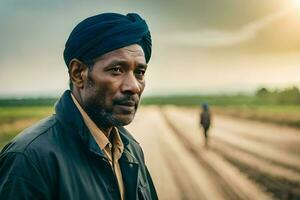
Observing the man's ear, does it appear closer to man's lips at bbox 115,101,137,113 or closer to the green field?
man's lips at bbox 115,101,137,113

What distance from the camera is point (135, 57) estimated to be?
1137mm

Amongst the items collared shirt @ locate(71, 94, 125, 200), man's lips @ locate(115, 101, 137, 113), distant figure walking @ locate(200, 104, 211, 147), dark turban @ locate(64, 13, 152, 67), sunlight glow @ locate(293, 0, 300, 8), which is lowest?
distant figure walking @ locate(200, 104, 211, 147)

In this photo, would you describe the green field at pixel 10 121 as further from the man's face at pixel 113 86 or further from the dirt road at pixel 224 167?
the man's face at pixel 113 86

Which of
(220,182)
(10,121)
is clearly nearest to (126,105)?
(10,121)

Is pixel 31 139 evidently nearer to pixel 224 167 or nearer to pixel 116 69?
pixel 116 69

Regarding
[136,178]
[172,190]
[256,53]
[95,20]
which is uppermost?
[256,53]

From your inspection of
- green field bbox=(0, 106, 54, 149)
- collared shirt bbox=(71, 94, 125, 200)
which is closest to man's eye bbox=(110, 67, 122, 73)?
collared shirt bbox=(71, 94, 125, 200)

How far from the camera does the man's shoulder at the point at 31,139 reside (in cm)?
91

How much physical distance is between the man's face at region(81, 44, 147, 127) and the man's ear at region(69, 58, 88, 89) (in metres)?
0.02

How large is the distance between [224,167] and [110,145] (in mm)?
5824

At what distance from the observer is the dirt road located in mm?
5301

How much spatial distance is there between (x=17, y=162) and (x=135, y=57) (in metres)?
0.40

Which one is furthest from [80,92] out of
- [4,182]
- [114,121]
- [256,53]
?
[256,53]

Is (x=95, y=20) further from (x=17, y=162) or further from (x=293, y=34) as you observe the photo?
(x=293, y=34)
